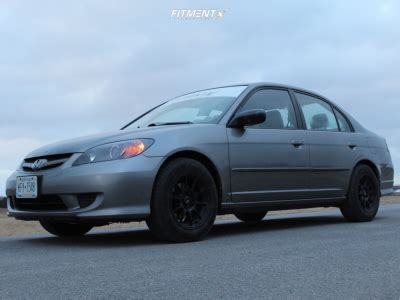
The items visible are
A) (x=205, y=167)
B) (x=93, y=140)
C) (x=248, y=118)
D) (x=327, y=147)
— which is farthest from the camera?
(x=327, y=147)

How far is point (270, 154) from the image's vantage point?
589cm

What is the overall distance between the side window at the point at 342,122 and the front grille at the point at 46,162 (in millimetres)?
3652

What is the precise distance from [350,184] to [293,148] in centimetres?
117

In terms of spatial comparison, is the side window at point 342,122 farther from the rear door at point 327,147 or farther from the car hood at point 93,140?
the car hood at point 93,140

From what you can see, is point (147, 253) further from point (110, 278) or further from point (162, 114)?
point (162, 114)

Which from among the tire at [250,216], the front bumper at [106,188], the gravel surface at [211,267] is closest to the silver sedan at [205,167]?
the front bumper at [106,188]

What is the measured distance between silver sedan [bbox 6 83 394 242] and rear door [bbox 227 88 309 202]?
1 centimetres

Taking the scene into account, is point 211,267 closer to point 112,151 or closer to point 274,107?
point 112,151

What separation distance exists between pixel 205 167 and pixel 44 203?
1.43 m

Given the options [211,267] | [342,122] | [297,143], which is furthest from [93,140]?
[342,122]

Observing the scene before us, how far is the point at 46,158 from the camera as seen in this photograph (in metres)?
5.09

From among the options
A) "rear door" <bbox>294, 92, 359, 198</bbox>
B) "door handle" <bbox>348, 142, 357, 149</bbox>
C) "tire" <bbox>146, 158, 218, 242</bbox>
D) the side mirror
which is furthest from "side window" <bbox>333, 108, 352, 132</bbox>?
"tire" <bbox>146, 158, 218, 242</bbox>

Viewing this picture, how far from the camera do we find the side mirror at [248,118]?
18.2 ft

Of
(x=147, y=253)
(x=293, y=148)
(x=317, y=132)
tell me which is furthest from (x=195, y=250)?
(x=317, y=132)
